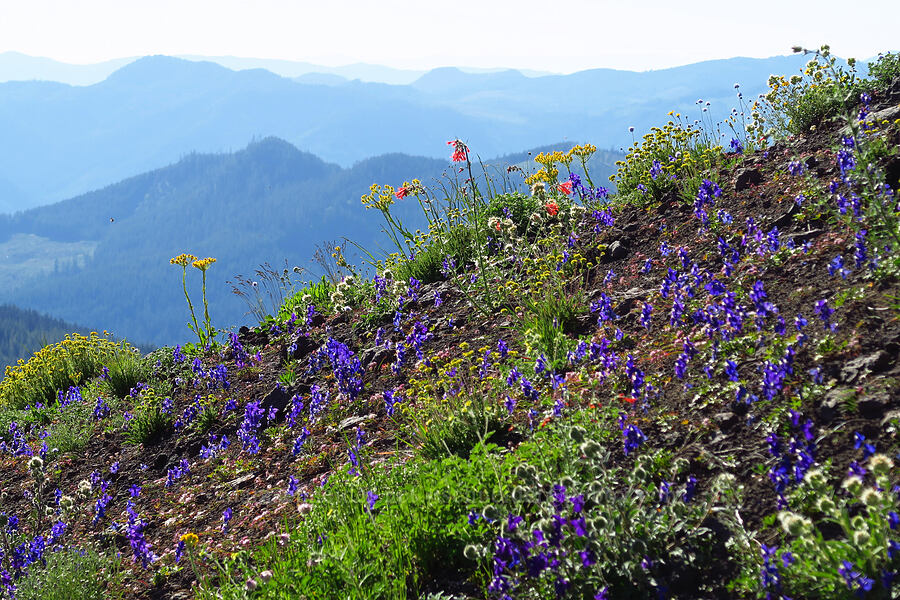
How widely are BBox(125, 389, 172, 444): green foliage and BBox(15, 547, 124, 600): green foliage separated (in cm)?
239

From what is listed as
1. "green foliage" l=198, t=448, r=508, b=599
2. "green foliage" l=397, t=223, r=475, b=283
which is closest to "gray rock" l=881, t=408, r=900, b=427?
"green foliage" l=198, t=448, r=508, b=599

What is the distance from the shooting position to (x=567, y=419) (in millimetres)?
3268

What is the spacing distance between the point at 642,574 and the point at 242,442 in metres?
4.26

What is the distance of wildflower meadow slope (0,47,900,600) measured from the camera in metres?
2.42

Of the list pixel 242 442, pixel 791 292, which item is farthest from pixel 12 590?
pixel 791 292

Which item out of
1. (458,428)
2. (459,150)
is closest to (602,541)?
(458,428)

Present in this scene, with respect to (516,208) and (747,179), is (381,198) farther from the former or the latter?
(747,179)

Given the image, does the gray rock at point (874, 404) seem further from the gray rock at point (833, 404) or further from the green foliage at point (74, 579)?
the green foliage at point (74, 579)

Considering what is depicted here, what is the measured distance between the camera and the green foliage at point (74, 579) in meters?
3.94

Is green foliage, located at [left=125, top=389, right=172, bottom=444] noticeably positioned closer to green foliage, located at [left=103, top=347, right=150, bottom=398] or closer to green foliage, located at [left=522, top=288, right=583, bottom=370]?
green foliage, located at [left=103, top=347, right=150, bottom=398]

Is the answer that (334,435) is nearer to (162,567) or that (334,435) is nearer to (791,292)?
(162,567)

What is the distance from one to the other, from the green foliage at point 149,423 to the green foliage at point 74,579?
7.83ft

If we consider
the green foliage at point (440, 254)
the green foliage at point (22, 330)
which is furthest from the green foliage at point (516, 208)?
the green foliage at point (22, 330)

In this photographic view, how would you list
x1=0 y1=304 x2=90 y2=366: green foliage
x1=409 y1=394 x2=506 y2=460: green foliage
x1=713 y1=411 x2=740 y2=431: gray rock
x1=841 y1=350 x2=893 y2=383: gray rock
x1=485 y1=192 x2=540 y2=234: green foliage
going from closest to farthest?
x1=841 y1=350 x2=893 y2=383: gray rock < x1=713 y1=411 x2=740 y2=431: gray rock < x1=409 y1=394 x2=506 y2=460: green foliage < x1=485 y1=192 x2=540 y2=234: green foliage < x1=0 y1=304 x2=90 y2=366: green foliage
